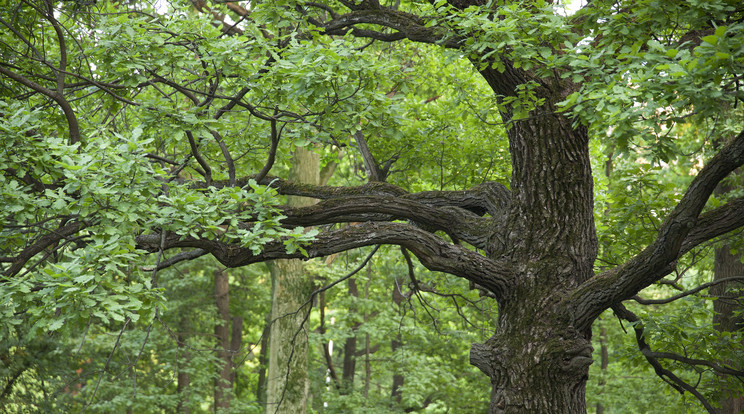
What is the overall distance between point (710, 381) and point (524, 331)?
108 inches

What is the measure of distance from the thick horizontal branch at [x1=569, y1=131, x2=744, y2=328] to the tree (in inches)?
0.5

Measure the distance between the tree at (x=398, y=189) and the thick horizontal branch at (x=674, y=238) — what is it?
0.04ft

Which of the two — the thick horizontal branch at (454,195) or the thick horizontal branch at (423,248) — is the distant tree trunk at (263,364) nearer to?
the thick horizontal branch at (454,195)

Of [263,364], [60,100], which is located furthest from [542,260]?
[263,364]

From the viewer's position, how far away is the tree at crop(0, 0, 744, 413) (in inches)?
151

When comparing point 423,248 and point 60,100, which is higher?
point 60,100

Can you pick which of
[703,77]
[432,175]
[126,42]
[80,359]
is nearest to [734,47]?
[703,77]

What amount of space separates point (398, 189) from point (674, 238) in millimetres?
2660

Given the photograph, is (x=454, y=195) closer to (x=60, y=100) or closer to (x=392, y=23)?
(x=392, y=23)

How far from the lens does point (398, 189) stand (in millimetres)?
6188

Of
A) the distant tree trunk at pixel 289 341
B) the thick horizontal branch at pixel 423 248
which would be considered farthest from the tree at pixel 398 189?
the distant tree trunk at pixel 289 341

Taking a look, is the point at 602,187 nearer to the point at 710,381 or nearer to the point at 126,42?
the point at 710,381

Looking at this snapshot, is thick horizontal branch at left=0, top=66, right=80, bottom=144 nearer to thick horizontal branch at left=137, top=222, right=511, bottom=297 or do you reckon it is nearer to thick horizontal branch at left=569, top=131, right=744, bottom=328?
thick horizontal branch at left=137, top=222, right=511, bottom=297

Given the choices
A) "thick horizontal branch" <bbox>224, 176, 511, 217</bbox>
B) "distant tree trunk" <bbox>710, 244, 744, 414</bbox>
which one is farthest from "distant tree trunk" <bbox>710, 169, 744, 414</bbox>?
"thick horizontal branch" <bbox>224, 176, 511, 217</bbox>
